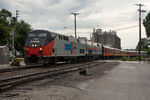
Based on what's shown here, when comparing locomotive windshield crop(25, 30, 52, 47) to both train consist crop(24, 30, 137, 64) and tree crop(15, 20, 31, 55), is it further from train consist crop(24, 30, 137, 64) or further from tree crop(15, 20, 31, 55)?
tree crop(15, 20, 31, 55)

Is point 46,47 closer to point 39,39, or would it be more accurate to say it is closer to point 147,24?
point 39,39

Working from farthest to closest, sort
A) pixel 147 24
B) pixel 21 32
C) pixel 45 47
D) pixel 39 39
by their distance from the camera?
1. pixel 147 24
2. pixel 21 32
3. pixel 39 39
4. pixel 45 47

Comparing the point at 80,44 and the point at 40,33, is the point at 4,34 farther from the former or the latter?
the point at 40,33

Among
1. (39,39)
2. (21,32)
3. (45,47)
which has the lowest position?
(45,47)

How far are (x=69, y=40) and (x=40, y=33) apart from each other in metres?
5.18

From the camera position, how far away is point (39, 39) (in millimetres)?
19234

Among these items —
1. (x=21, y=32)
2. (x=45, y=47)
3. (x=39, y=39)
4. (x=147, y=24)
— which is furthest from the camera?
(x=147, y=24)

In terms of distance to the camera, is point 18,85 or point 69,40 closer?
Answer: point 18,85

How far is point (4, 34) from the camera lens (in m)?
37.5

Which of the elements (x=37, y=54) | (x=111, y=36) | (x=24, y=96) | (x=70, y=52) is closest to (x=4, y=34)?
(x=70, y=52)

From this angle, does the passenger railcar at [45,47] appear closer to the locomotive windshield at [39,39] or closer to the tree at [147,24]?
the locomotive windshield at [39,39]

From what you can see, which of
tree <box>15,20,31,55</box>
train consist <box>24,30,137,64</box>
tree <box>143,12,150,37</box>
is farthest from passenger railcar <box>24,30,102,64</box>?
tree <box>143,12,150,37</box>

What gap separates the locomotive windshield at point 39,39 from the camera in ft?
61.9

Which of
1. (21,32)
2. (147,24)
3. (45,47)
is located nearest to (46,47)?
(45,47)
